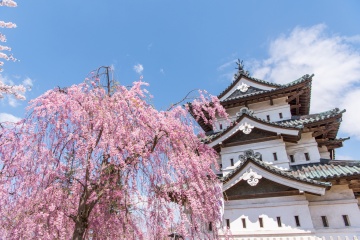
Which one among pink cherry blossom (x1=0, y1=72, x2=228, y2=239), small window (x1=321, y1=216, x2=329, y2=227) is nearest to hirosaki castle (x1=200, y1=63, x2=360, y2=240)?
small window (x1=321, y1=216, x2=329, y2=227)

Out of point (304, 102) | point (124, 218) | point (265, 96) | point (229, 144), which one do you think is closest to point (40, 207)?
point (124, 218)

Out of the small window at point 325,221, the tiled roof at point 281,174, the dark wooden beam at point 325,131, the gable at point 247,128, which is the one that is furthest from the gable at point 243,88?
the small window at point 325,221

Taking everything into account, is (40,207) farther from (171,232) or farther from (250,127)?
(250,127)

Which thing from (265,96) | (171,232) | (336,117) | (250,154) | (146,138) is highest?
(265,96)

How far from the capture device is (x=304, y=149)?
11922 mm

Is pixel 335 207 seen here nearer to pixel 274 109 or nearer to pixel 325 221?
pixel 325 221

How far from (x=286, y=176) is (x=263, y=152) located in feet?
7.67

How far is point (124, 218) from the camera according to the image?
4.89 metres

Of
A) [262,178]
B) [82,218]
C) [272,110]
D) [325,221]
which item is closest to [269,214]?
[262,178]

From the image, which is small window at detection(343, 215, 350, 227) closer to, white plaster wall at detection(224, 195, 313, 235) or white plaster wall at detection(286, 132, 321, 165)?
white plaster wall at detection(224, 195, 313, 235)

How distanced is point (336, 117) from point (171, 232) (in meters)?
10.2

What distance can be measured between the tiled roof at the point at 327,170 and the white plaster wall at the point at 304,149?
1.11 ft

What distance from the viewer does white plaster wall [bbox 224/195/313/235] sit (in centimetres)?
950

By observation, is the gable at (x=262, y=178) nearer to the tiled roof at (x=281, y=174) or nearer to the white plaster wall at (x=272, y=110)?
the tiled roof at (x=281, y=174)
